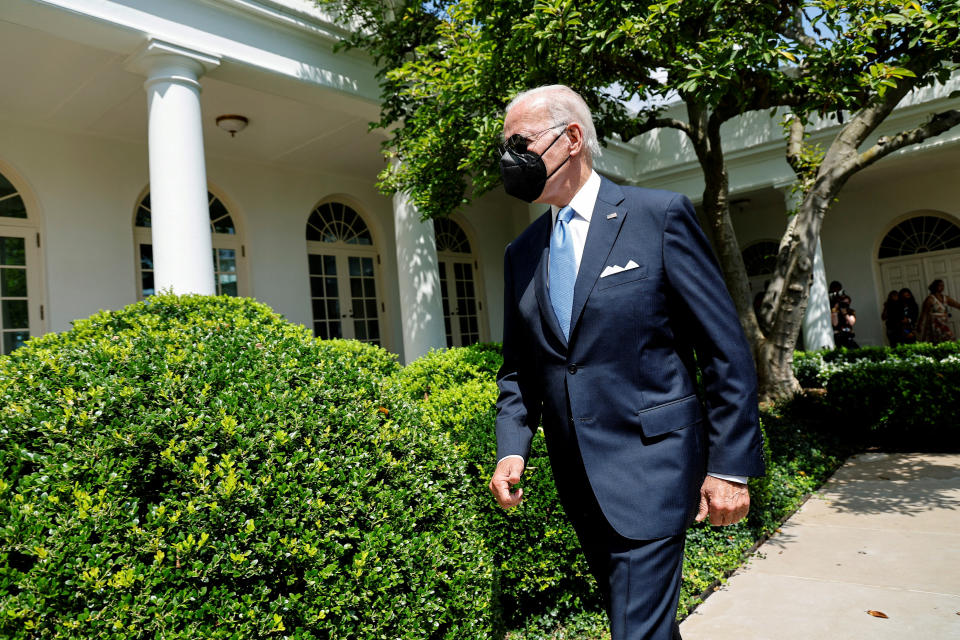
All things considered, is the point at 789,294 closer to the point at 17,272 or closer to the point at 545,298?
the point at 545,298

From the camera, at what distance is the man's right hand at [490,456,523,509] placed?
Result: 5.97 feet

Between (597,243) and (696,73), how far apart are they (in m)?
2.99

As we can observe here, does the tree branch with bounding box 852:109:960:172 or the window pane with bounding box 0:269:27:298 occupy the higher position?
the tree branch with bounding box 852:109:960:172

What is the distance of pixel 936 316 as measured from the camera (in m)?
12.6

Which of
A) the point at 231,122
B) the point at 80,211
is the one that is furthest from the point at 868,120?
the point at 80,211

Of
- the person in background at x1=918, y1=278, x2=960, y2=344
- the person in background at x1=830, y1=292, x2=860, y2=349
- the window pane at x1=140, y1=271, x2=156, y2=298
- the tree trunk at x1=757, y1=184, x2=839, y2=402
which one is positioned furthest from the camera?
the person in background at x1=830, y1=292, x2=860, y2=349

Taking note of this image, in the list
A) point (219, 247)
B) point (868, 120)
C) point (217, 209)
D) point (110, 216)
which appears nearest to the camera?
point (868, 120)

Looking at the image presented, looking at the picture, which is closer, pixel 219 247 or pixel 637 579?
pixel 637 579

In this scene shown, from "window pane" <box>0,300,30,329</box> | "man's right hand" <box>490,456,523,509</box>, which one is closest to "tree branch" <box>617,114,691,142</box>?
"man's right hand" <box>490,456,523,509</box>

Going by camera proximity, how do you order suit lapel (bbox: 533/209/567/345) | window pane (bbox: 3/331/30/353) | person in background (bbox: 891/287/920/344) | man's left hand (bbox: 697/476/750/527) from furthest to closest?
person in background (bbox: 891/287/920/344) → window pane (bbox: 3/331/30/353) → suit lapel (bbox: 533/209/567/345) → man's left hand (bbox: 697/476/750/527)

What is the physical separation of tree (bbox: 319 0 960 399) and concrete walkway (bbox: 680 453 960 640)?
2.44m

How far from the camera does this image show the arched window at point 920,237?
577 inches

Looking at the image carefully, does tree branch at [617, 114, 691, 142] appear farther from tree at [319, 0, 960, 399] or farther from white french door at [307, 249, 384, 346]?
white french door at [307, 249, 384, 346]

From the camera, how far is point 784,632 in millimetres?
2998
